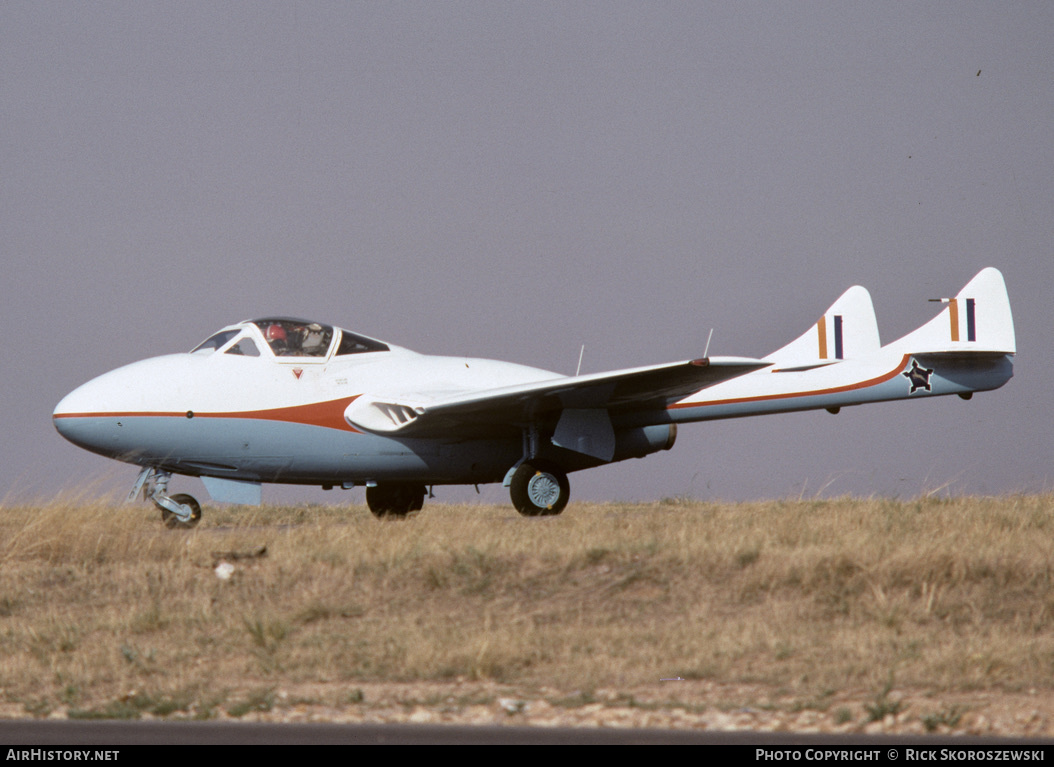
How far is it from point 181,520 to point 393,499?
3.57 metres

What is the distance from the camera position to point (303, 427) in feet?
54.4

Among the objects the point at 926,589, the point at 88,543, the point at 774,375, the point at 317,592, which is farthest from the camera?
the point at 774,375

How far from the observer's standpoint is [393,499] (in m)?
18.5

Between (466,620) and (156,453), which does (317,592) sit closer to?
(466,620)

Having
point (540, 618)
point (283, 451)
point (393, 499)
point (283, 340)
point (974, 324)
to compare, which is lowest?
point (540, 618)

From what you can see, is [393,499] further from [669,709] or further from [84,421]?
[669,709]

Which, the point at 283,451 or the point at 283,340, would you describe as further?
the point at 283,340

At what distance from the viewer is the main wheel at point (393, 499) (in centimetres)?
1848

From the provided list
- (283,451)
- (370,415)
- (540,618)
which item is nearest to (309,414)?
(283,451)

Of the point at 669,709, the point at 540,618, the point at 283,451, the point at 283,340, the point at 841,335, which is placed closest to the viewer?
the point at 669,709

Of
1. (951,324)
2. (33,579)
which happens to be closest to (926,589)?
(33,579)

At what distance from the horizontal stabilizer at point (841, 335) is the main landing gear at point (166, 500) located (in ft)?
33.1

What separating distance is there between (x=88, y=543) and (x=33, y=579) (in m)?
1.16

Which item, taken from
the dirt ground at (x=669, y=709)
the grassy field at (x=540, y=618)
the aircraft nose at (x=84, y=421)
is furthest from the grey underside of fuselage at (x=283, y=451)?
the dirt ground at (x=669, y=709)
